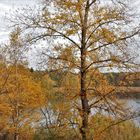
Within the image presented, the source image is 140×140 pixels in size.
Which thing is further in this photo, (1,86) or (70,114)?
(1,86)

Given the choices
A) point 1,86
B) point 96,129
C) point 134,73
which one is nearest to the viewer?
point 134,73

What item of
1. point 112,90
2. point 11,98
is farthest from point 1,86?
point 112,90

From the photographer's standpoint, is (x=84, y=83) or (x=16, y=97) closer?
(x=84, y=83)

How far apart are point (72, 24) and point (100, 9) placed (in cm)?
103

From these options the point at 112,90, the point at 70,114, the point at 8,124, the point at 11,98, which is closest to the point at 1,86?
the point at 11,98

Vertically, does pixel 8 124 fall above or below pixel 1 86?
below

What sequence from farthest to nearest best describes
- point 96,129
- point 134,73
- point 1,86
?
1. point 1,86
2. point 96,129
3. point 134,73

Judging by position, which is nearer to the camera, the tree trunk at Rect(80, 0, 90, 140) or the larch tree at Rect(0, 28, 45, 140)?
the tree trunk at Rect(80, 0, 90, 140)

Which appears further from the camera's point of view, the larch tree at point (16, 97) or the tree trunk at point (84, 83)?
the larch tree at point (16, 97)

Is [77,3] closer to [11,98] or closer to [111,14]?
[111,14]

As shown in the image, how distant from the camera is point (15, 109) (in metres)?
31.1

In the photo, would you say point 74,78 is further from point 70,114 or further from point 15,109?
point 15,109

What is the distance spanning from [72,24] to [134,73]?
2.52 meters

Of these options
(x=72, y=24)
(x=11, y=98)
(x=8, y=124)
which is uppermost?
(x=72, y=24)
